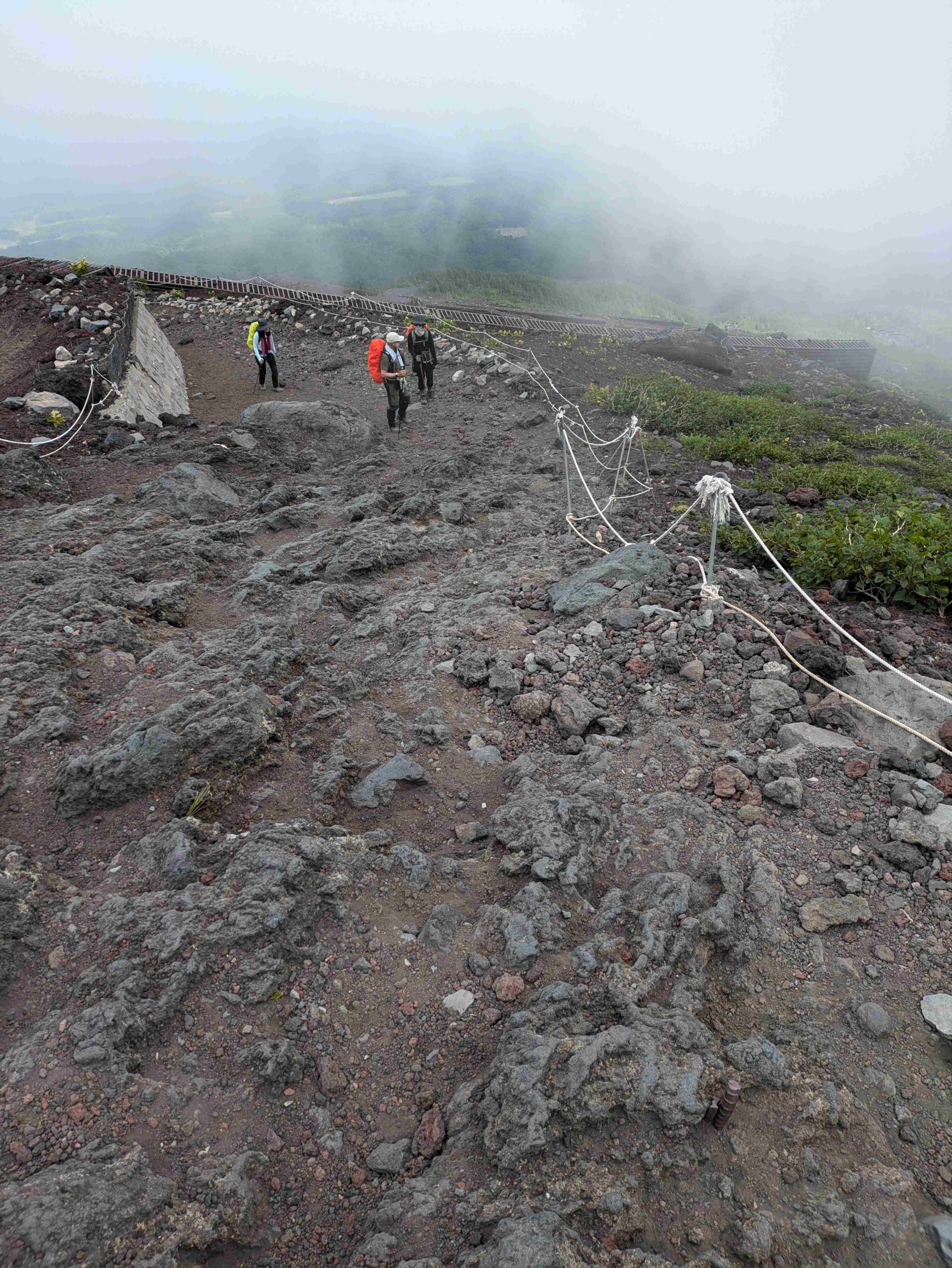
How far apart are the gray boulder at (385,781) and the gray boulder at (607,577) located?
2159mm

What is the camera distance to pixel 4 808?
3.57 m

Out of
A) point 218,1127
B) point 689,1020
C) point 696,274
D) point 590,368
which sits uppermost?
point 696,274

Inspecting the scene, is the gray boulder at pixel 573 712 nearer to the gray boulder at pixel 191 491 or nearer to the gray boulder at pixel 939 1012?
the gray boulder at pixel 939 1012

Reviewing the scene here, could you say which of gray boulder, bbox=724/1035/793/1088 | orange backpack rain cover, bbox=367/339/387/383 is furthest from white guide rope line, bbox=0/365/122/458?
gray boulder, bbox=724/1035/793/1088

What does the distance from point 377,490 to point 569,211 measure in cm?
5127

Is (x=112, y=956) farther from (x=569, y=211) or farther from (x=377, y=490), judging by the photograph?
(x=569, y=211)

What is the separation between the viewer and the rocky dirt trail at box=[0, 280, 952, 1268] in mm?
2156

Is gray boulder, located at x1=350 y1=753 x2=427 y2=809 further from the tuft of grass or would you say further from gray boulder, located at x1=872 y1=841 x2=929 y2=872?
gray boulder, located at x1=872 y1=841 x2=929 y2=872

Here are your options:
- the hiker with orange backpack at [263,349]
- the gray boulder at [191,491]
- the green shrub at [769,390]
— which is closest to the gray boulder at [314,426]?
the gray boulder at [191,491]

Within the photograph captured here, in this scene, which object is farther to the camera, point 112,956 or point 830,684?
point 830,684

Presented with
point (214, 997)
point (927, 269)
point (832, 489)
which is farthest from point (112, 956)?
point (927, 269)

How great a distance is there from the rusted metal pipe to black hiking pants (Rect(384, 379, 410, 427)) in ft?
34.7

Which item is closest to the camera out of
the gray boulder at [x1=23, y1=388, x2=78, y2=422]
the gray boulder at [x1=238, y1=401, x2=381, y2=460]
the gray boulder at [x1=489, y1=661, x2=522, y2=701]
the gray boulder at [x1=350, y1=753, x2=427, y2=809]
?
the gray boulder at [x1=350, y1=753, x2=427, y2=809]

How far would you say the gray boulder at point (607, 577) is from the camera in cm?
566
